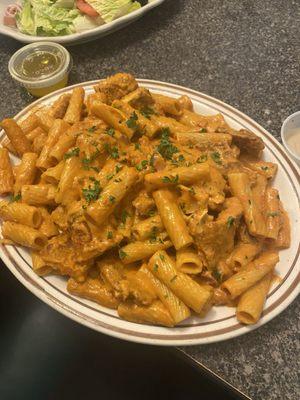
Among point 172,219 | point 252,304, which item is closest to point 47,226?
point 172,219

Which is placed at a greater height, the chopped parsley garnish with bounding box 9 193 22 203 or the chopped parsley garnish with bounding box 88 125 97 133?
the chopped parsley garnish with bounding box 88 125 97 133

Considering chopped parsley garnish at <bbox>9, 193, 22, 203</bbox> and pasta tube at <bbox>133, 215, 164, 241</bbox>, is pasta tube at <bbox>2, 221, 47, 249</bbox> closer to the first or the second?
chopped parsley garnish at <bbox>9, 193, 22, 203</bbox>

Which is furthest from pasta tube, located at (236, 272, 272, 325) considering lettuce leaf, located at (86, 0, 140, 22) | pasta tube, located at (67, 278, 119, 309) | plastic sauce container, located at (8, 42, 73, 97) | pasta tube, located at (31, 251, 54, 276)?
lettuce leaf, located at (86, 0, 140, 22)

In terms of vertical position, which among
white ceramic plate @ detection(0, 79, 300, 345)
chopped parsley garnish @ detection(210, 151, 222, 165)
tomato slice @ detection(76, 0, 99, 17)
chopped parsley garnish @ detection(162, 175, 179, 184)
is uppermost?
tomato slice @ detection(76, 0, 99, 17)

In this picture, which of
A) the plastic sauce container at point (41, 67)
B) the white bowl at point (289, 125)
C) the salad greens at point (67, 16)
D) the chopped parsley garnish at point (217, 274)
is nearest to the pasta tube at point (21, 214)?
the chopped parsley garnish at point (217, 274)

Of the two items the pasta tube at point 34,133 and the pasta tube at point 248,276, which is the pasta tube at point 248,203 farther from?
the pasta tube at point 34,133

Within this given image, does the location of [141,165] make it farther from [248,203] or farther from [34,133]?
[34,133]

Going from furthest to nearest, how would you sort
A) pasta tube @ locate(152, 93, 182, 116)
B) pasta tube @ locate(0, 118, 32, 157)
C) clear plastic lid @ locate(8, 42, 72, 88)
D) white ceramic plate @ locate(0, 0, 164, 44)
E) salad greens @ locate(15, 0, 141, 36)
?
salad greens @ locate(15, 0, 141, 36) < white ceramic plate @ locate(0, 0, 164, 44) < clear plastic lid @ locate(8, 42, 72, 88) < pasta tube @ locate(152, 93, 182, 116) < pasta tube @ locate(0, 118, 32, 157)
